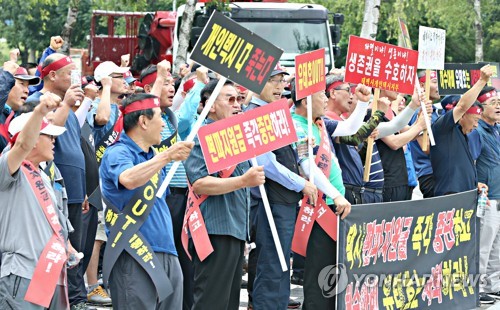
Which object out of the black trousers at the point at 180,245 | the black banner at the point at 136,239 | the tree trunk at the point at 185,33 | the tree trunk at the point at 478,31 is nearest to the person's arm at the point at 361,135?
the black trousers at the point at 180,245

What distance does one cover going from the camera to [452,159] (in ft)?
30.7

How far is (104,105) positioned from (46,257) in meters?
3.08

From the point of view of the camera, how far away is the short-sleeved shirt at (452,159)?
368 inches

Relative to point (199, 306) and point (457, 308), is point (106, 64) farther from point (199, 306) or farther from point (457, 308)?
point (457, 308)

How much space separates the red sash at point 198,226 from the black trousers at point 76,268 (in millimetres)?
1360

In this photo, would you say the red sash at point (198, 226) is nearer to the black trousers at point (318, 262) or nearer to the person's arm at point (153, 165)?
the person's arm at point (153, 165)

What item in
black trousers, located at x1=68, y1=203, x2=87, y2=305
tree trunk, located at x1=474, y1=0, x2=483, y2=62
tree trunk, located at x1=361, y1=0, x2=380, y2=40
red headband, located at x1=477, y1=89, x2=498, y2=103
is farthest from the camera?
tree trunk, located at x1=474, y1=0, x2=483, y2=62

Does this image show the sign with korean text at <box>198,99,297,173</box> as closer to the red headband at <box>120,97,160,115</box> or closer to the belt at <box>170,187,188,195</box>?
the red headband at <box>120,97,160,115</box>

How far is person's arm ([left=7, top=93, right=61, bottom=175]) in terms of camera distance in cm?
506

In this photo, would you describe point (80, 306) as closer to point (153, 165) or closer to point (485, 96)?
point (153, 165)

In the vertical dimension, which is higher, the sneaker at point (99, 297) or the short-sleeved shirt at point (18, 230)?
the short-sleeved shirt at point (18, 230)

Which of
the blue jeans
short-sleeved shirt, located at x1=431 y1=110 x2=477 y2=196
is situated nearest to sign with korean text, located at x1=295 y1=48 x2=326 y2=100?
the blue jeans

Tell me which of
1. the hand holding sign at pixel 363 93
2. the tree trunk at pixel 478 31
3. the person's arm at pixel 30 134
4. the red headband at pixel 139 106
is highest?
the person's arm at pixel 30 134

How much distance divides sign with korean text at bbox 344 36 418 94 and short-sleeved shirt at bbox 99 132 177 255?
2.85m
